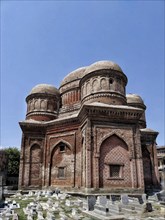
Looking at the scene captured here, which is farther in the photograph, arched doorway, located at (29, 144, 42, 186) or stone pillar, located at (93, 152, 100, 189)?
arched doorway, located at (29, 144, 42, 186)

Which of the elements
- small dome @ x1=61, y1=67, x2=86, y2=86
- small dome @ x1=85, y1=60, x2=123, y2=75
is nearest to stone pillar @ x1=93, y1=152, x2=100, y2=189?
small dome @ x1=85, y1=60, x2=123, y2=75

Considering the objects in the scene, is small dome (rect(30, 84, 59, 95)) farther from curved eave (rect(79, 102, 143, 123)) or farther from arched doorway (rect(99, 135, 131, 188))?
arched doorway (rect(99, 135, 131, 188))

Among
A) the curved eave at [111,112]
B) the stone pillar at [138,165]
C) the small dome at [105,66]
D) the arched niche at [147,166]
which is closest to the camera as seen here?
the stone pillar at [138,165]

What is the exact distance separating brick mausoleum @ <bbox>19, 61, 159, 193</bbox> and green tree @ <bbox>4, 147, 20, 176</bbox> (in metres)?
14.0

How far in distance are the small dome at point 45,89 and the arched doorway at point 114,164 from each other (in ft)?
34.6

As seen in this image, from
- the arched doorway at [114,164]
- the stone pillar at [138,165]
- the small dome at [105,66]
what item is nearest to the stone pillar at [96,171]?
the arched doorway at [114,164]

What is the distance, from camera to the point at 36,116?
20828 mm

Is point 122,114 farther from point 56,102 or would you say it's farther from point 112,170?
point 56,102

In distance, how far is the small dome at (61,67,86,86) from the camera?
22.3 m

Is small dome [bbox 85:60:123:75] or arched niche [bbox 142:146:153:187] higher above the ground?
small dome [bbox 85:60:123:75]

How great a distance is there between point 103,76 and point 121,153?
6207mm

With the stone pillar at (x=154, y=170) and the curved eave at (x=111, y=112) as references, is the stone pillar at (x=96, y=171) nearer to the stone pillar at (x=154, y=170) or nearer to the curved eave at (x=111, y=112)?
the curved eave at (x=111, y=112)

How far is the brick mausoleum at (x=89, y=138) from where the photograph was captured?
1303 cm

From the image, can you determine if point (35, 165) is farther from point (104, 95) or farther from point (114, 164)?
point (104, 95)
